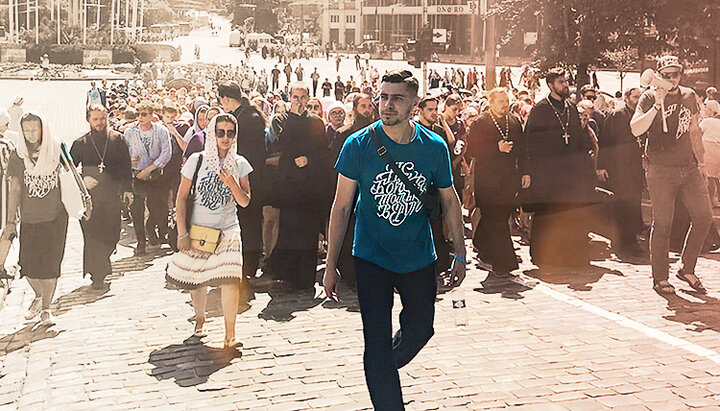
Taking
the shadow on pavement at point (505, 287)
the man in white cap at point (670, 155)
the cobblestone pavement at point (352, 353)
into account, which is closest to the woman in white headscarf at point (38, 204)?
the cobblestone pavement at point (352, 353)

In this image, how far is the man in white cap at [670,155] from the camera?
873cm

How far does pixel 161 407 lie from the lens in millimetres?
5906

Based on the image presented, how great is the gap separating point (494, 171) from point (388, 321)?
5.45 metres

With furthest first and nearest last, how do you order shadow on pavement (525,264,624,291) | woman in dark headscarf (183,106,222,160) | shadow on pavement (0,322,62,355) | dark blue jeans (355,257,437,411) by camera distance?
woman in dark headscarf (183,106,222,160), shadow on pavement (525,264,624,291), shadow on pavement (0,322,62,355), dark blue jeans (355,257,437,411)

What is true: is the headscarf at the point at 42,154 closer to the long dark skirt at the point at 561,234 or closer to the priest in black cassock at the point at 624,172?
the long dark skirt at the point at 561,234

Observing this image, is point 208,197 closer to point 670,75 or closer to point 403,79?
point 403,79

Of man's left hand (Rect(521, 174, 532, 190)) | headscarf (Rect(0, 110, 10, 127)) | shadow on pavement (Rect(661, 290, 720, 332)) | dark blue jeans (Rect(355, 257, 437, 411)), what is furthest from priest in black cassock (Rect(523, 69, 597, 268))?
dark blue jeans (Rect(355, 257, 437, 411))

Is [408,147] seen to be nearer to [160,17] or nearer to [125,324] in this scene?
[125,324]

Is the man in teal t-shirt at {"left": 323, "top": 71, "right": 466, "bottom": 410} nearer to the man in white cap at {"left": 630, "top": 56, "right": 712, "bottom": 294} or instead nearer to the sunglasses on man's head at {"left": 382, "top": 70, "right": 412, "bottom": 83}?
the sunglasses on man's head at {"left": 382, "top": 70, "right": 412, "bottom": 83}

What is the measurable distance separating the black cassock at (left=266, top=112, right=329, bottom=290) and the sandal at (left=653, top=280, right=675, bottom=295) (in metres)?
2.96

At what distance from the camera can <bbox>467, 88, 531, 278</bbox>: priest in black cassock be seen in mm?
10266

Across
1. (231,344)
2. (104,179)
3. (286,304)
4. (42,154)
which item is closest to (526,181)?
(286,304)

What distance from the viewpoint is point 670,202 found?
8797mm

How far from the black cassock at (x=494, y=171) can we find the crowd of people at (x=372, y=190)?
1cm
